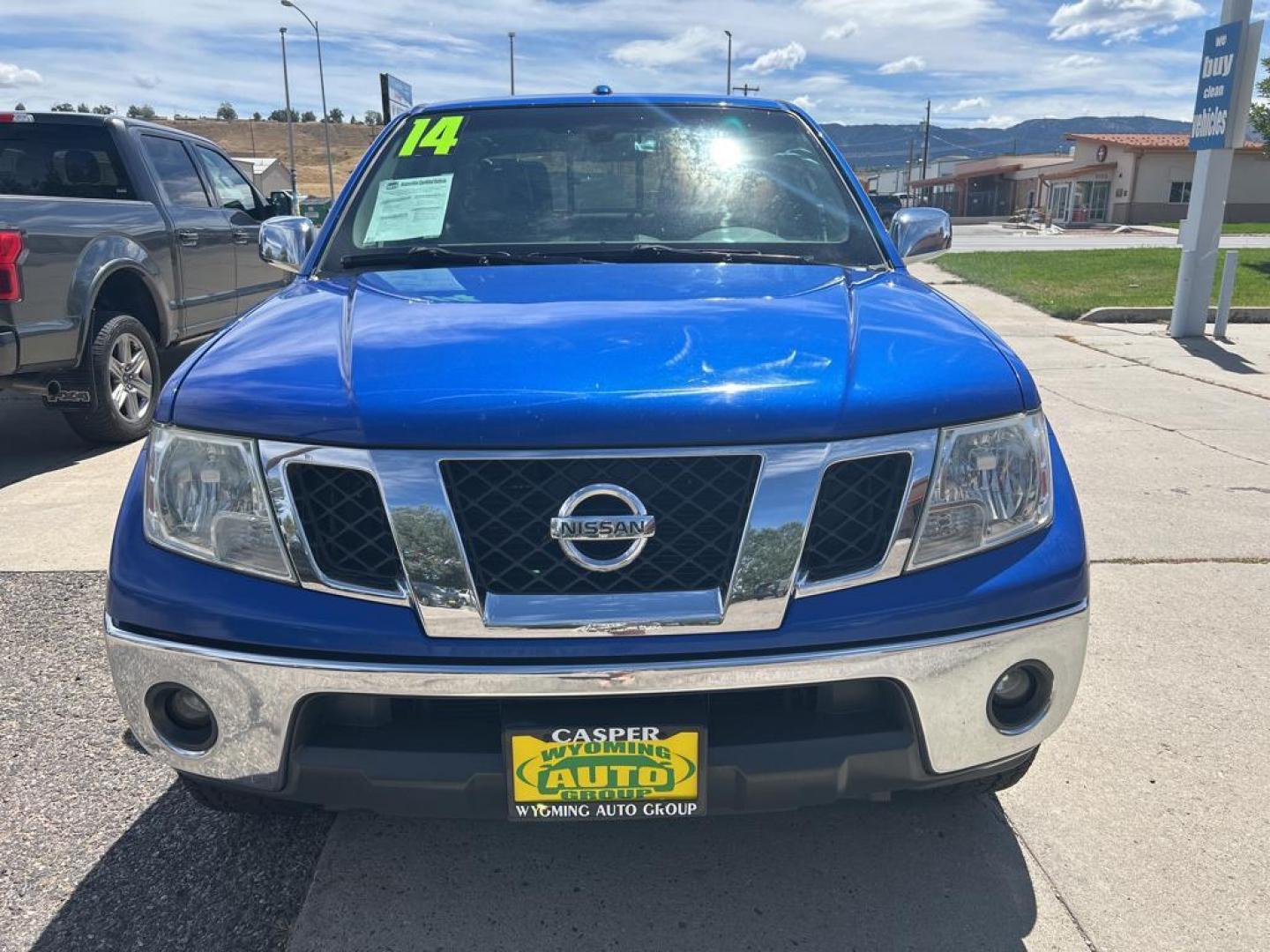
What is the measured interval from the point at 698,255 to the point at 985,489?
115 centimetres

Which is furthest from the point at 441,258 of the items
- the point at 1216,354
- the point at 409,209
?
the point at 1216,354

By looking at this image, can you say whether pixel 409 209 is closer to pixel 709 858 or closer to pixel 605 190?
pixel 605 190

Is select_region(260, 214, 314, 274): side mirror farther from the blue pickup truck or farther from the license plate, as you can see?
the license plate

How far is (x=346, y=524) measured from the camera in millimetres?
1813

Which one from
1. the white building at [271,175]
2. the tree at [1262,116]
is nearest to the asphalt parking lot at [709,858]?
the tree at [1262,116]

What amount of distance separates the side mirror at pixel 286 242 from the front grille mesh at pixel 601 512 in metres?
1.87

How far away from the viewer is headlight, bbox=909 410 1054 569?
185 cm

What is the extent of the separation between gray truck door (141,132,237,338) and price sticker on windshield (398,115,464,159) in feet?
13.0

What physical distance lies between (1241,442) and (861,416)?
5392 millimetres

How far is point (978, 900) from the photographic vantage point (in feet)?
7.16

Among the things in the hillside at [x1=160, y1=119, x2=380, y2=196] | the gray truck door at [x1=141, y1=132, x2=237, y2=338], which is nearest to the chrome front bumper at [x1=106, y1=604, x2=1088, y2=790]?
the gray truck door at [x1=141, y1=132, x2=237, y2=338]

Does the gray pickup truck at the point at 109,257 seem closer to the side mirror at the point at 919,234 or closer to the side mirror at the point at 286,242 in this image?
the side mirror at the point at 286,242

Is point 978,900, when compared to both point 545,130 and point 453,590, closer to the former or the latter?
point 453,590

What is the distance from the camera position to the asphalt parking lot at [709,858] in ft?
6.88
